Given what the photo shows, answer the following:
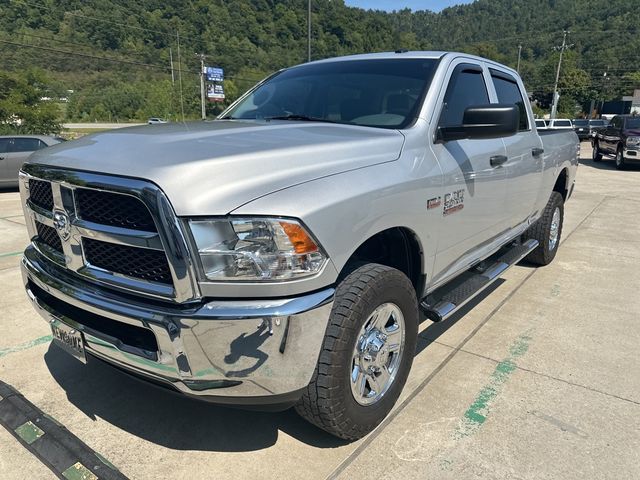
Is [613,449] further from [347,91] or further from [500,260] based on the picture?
[347,91]

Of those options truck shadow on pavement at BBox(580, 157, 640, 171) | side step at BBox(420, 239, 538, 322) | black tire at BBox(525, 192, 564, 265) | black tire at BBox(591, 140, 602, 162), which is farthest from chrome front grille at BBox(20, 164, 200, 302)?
black tire at BBox(591, 140, 602, 162)

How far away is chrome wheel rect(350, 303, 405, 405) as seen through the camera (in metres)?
2.36

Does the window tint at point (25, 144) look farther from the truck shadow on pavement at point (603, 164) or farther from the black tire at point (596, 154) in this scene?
the black tire at point (596, 154)

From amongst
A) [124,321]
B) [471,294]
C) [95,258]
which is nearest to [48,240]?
[95,258]

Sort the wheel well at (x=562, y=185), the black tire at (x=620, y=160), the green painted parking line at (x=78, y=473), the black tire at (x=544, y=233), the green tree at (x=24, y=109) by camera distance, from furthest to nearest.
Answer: the green tree at (x=24, y=109) < the black tire at (x=620, y=160) < the wheel well at (x=562, y=185) < the black tire at (x=544, y=233) < the green painted parking line at (x=78, y=473)

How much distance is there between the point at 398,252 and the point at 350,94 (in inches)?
46.1

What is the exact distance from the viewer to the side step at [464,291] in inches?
116

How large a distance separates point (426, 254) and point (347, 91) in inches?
49.6

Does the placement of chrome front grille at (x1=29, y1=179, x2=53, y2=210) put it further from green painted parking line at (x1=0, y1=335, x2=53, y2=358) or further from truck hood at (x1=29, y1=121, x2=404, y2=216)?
green painted parking line at (x1=0, y1=335, x2=53, y2=358)

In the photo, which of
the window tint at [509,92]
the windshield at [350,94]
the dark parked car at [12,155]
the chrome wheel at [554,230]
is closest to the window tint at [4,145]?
the dark parked car at [12,155]

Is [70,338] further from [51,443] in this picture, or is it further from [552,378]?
[552,378]

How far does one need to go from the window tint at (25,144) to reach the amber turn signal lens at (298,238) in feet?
41.2

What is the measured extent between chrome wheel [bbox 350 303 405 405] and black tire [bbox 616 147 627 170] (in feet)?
54.5

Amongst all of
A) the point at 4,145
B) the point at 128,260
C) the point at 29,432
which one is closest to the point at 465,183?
the point at 128,260
